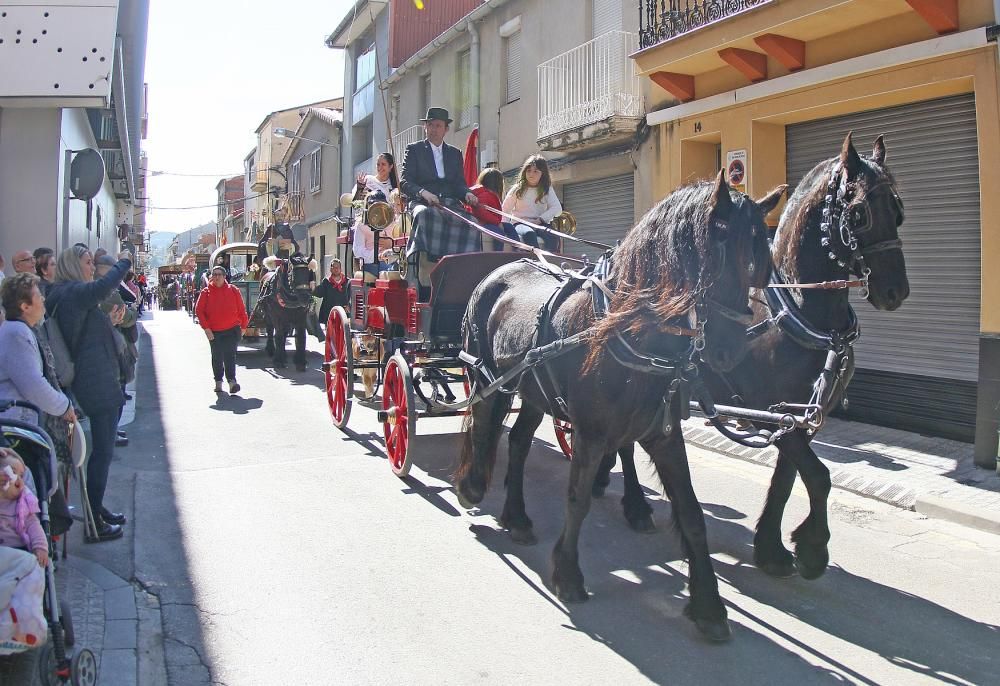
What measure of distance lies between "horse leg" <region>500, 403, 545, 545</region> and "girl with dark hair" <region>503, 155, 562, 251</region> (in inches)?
76.7

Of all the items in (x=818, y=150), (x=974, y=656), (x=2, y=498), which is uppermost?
(x=818, y=150)

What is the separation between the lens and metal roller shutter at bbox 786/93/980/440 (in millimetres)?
7660

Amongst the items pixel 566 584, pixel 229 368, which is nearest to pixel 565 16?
pixel 229 368

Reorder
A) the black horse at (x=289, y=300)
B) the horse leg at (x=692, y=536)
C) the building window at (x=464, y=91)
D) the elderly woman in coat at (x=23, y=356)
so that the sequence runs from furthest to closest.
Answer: the building window at (x=464, y=91) → the black horse at (x=289, y=300) → the elderly woman in coat at (x=23, y=356) → the horse leg at (x=692, y=536)

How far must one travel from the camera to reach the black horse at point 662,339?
352cm

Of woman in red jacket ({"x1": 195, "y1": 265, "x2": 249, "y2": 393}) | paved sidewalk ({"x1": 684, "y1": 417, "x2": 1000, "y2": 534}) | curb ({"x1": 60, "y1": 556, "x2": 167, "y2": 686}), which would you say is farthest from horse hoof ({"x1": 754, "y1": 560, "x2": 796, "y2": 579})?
woman in red jacket ({"x1": 195, "y1": 265, "x2": 249, "y2": 393})

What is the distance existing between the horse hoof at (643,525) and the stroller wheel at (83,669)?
3.29 meters

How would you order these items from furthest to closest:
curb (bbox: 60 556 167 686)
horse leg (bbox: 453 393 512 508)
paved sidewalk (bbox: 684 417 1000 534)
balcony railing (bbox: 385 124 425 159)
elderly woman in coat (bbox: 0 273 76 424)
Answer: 1. balcony railing (bbox: 385 124 425 159)
2. paved sidewalk (bbox: 684 417 1000 534)
3. horse leg (bbox: 453 393 512 508)
4. elderly woman in coat (bbox: 0 273 76 424)
5. curb (bbox: 60 556 167 686)

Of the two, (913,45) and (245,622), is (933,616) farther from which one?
(913,45)

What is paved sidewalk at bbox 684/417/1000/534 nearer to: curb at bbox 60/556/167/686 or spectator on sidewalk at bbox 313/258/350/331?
curb at bbox 60/556/167/686

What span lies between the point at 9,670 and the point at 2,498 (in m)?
0.78

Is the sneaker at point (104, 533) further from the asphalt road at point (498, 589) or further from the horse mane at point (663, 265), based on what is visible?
the horse mane at point (663, 265)

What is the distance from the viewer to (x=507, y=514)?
17.1 feet

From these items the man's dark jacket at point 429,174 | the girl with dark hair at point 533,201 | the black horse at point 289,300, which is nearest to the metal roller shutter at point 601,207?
the girl with dark hair at point 533,201
